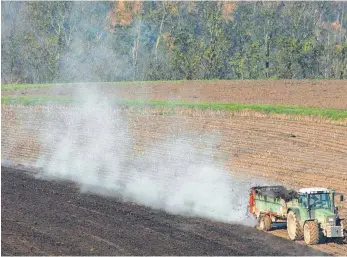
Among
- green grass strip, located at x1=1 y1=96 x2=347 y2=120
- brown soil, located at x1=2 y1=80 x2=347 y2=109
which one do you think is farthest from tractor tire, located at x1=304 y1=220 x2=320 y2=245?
brown soil, located at x1=2 y1=80 x2=347 y2=109

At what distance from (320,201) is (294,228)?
3.52 ft

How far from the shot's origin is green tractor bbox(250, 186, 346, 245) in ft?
65.0

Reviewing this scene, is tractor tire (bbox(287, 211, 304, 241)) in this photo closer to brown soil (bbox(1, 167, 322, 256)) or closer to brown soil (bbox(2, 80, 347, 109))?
brown soil (bbox(1, 167, 322, 256))

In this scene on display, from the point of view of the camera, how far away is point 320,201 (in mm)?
20594

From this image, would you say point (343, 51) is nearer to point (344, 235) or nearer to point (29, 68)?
point (29, 68)

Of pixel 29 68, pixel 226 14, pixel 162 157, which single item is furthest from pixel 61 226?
pixel 226 14

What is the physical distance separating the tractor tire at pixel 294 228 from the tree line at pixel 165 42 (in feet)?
175

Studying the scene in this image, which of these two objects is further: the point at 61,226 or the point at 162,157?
the point at 162,157

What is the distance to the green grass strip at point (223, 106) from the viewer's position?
46522 millimetres

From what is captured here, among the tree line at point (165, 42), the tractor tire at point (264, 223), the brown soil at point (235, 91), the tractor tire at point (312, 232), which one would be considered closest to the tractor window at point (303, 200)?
the tractor tire at point (312, 232)

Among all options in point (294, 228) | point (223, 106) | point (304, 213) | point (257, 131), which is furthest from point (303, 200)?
point (223, 106)

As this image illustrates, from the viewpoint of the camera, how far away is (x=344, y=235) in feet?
67.7

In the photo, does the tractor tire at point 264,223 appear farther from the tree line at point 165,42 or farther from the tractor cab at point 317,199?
the tree line at point 165,42

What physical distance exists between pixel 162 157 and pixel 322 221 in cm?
1753
